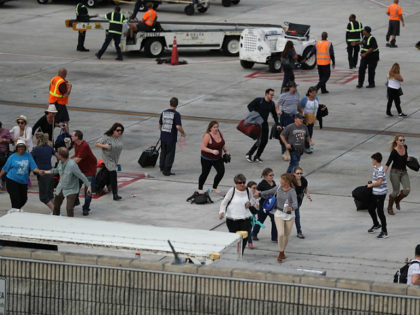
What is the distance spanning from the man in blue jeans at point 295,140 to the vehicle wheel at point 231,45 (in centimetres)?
1346

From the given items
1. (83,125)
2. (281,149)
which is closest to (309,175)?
(281,149)

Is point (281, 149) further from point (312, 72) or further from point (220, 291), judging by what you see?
point (220, 291)

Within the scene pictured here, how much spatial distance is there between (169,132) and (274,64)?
1074cm

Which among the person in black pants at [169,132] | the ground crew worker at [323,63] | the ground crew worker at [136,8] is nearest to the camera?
the person in black pants at [169,132]

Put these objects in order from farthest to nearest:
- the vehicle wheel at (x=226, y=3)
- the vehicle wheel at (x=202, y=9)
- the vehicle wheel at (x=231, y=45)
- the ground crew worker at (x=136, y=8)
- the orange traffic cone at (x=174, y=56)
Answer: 1. the vehicle wheel at (x=226, y=3)
2. the vehicle wheel at (x=202, y=9)
3. the ground crew worker at (x=136, y=8)
4. the vehicle wheel at (x=231, y=45)
5. the orange traffic cone at (x=174, y=56)

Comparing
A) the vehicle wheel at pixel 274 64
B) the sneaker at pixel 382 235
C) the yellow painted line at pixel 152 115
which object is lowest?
the yellow painted line at pixel 152 115

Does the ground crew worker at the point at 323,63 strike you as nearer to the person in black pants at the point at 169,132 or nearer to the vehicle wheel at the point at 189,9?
the person in black pants at the point at 169,132

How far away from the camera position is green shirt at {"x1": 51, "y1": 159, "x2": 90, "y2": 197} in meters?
15.4

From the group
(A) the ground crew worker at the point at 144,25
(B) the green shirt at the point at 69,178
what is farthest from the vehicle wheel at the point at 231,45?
(B) the green shirt at the point at 69,178

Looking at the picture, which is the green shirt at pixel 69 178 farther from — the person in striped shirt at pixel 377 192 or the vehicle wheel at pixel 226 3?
the vehicle wheel at pixel 226 3

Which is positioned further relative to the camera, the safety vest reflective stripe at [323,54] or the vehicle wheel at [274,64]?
the vehicle wheel at [274,64]

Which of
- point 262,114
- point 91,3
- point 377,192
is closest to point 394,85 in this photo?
point 262,114

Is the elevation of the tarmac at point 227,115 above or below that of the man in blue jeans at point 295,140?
below

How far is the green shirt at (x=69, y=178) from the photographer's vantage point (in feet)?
50.6
